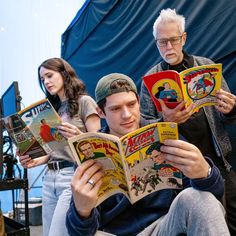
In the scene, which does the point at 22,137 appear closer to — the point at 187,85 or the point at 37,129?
the point at 37,129

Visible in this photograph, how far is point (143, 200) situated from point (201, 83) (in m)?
0.49

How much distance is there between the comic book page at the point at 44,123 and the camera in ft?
4.18

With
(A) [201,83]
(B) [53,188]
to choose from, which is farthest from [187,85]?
(B) [53,188]

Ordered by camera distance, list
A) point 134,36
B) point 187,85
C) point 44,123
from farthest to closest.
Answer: point 134,36 < point 44,123 < point 187,85

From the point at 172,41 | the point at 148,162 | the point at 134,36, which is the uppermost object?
the point at 134,36

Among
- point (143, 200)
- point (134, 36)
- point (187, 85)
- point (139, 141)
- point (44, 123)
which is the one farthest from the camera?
point (134, 36)

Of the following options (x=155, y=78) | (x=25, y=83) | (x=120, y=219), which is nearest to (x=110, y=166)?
(x=120, y=219)

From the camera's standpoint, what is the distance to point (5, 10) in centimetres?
393

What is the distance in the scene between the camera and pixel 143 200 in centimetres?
93

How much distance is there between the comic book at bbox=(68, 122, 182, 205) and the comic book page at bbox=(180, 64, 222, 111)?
1.15ft

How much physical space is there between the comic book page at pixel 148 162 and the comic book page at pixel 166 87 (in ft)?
1.11

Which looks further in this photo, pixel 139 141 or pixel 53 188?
pixel 53 188

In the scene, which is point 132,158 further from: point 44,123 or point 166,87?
point 44,123

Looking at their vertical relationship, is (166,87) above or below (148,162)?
above
